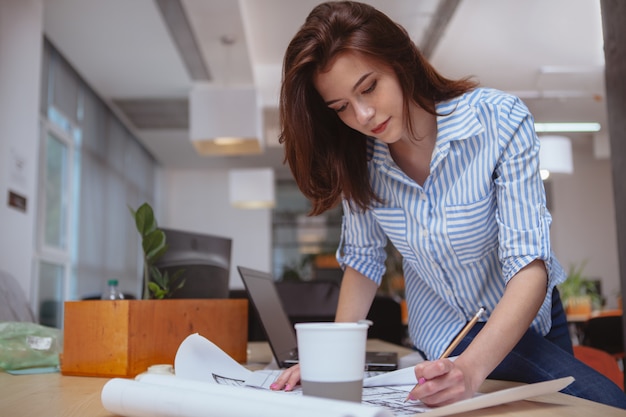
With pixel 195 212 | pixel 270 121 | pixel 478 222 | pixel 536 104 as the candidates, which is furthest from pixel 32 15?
pixel 195 212

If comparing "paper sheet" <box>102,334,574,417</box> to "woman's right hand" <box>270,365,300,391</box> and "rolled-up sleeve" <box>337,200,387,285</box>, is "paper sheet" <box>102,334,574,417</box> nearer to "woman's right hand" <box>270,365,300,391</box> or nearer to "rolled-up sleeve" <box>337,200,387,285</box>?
"woman's right hand" <box>270,365,300,391</box>

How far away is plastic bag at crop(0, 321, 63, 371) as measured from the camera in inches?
49.0

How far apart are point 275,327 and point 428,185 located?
473 mm

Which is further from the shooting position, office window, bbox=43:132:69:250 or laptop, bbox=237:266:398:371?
office window, bbox=43:132:69:250

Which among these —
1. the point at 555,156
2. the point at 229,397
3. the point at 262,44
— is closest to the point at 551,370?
the point at 229,397

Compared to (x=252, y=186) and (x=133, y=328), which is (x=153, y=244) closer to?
(x=133, y=328)

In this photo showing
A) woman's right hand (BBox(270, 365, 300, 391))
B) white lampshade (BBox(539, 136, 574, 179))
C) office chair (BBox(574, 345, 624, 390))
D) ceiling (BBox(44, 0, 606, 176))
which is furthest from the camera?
white lampshade (BBox(539, 136, 574, 179))

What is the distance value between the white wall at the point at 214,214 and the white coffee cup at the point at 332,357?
10.4m

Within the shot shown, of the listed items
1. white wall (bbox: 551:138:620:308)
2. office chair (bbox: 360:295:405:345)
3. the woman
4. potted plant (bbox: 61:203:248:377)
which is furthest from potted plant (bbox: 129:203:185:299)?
white wall (bbox: 551:138:620:308)

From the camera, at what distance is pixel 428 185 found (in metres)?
1.25

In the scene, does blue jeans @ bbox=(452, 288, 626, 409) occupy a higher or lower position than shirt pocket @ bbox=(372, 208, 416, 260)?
lower

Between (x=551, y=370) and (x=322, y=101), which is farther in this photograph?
(x=322, y=101)

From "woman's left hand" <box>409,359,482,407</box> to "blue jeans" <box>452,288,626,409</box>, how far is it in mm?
368

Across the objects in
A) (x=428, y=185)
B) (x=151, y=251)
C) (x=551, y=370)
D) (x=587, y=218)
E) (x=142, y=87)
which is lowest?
(x=551, y=370)
